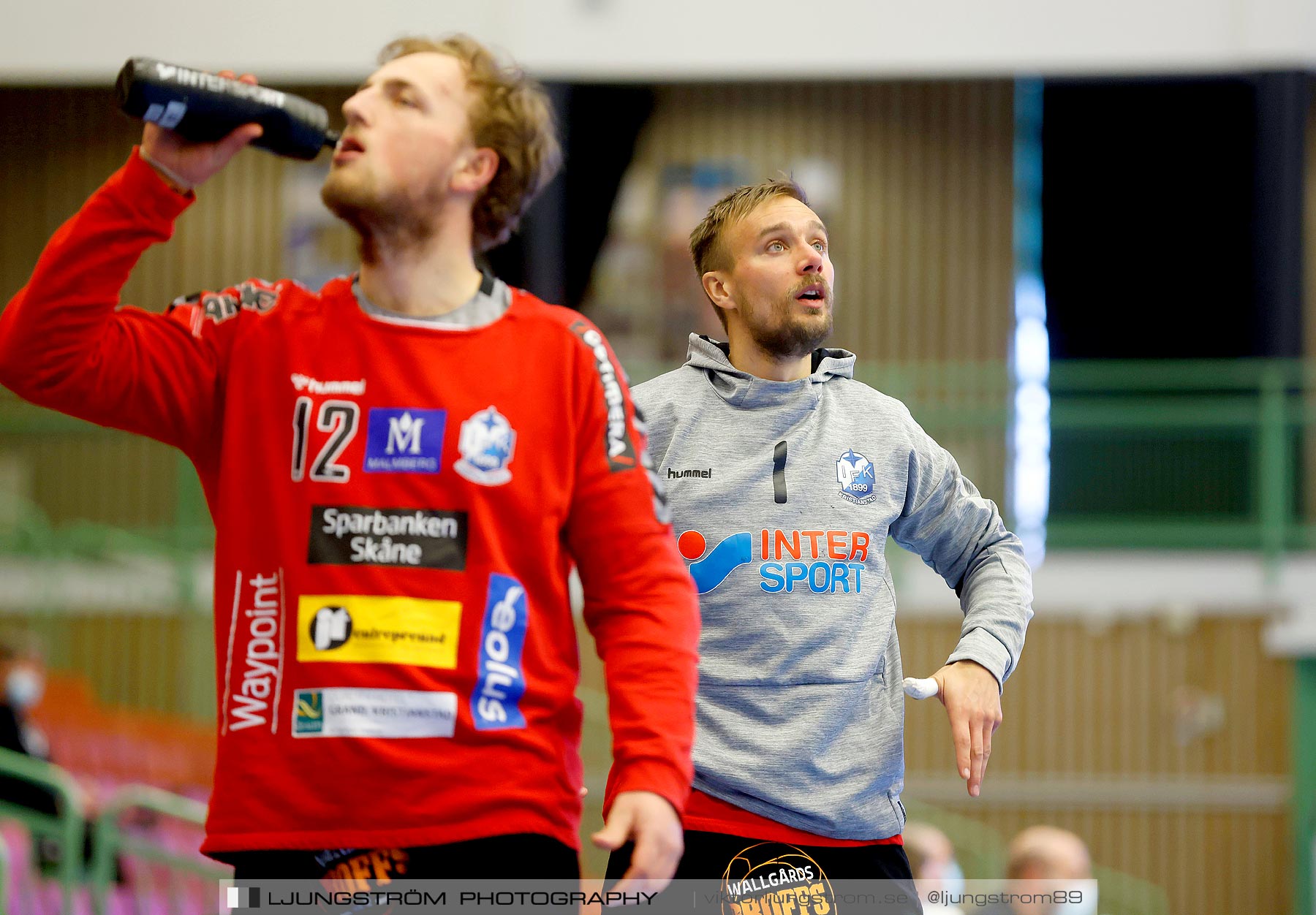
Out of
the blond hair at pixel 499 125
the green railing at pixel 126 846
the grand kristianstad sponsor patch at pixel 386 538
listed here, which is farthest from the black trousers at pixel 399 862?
the green railing at pixel 126 846

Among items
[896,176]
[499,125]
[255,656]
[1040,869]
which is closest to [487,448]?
[255,656]

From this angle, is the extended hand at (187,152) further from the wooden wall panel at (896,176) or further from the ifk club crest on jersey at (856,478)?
the wooden wall panel at (896,176)

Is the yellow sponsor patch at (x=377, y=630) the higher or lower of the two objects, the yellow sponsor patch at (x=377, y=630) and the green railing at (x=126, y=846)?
the higher

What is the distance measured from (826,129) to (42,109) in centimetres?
692

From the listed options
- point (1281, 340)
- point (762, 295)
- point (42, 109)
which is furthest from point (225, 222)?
point (762, 295)

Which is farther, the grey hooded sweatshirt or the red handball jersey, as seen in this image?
the grey hooded sweatshirt

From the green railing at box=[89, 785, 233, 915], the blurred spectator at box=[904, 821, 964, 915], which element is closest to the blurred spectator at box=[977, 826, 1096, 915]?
the blurred spectator at box=[904, 821, 964, 915]

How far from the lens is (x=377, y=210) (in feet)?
6.24

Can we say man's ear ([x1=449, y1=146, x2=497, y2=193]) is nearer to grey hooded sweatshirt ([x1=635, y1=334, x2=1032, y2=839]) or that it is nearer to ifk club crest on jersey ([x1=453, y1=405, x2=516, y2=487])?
ifk club crest on jersey ([x1=453, y1=405, x2=516, y2=487])

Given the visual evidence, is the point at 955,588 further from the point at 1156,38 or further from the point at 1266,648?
the point at 1156,38

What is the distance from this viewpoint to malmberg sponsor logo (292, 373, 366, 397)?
1.88m

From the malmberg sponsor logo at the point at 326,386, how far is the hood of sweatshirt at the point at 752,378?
85 cm

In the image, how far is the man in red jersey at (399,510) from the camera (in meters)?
1.76

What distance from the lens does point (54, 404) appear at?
1.84m
